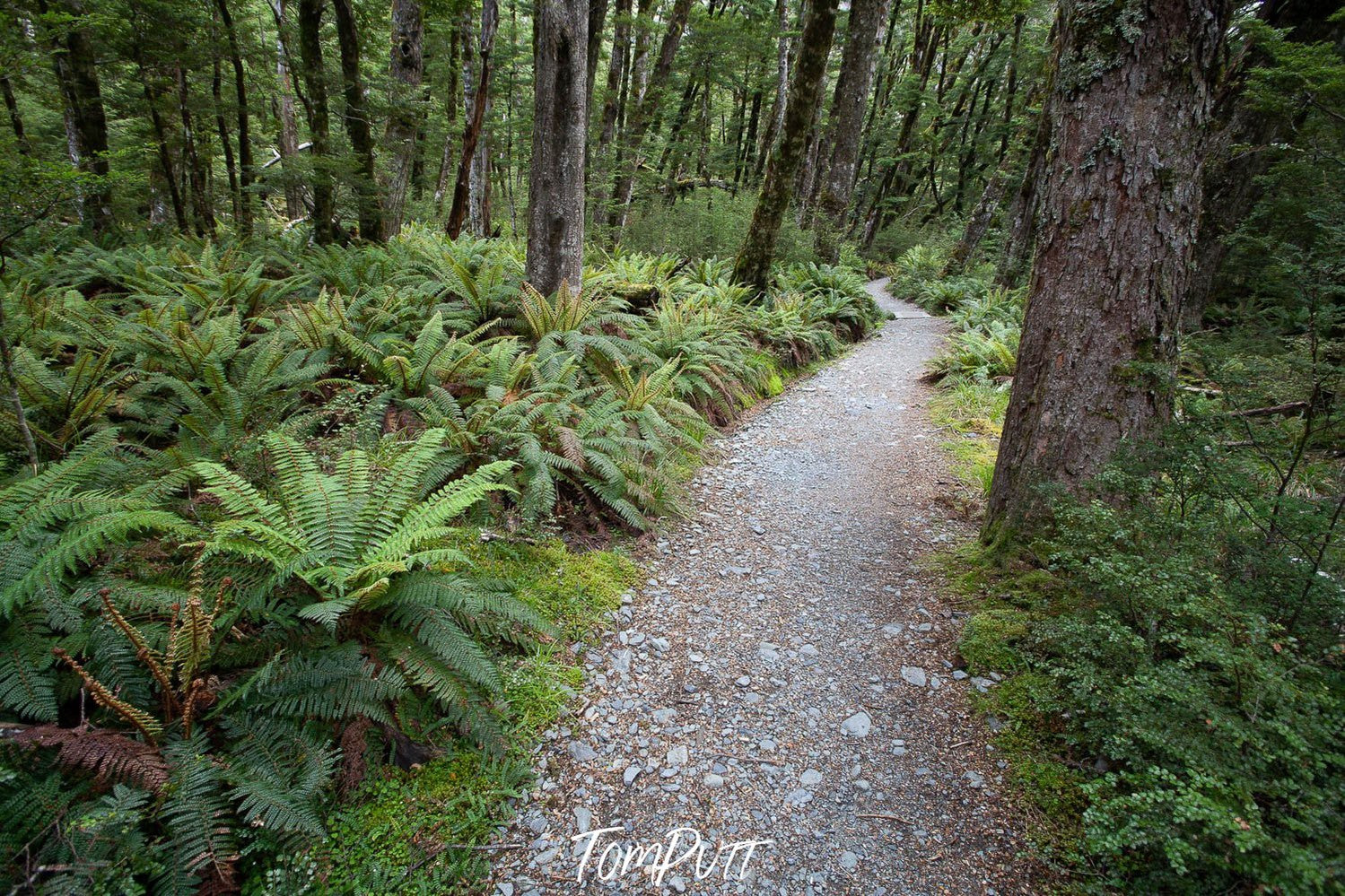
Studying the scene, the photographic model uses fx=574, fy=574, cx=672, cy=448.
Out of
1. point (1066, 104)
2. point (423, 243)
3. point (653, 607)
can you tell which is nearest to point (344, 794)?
point (653, 607)

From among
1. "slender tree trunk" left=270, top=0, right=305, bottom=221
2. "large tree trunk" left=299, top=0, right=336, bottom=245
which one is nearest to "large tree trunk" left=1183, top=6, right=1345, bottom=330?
"large tree trunk" left=299, top=0, right=336, bottom=245

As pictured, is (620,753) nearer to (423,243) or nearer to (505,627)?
(505,627)

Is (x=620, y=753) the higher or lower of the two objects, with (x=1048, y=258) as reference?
lower

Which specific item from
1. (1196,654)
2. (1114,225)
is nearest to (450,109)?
(1114,225)

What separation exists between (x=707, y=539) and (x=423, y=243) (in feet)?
25.8

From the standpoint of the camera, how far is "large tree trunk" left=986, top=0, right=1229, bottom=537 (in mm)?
3146

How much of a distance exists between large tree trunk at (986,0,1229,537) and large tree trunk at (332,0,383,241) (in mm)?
8145

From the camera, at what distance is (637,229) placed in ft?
44.1

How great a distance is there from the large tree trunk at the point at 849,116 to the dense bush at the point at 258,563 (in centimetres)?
966

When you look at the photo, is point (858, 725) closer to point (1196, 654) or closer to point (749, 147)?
point (1196, 654)

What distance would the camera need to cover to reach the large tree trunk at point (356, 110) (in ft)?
25.7

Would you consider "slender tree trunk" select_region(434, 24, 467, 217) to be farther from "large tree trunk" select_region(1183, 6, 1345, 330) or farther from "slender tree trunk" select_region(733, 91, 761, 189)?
"large tree trunk" select_region(1183, 6, 1345, 330)

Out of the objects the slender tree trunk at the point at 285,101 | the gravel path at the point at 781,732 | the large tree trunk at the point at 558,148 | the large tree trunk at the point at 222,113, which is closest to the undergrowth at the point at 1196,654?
the gravel path at the point at 781,732

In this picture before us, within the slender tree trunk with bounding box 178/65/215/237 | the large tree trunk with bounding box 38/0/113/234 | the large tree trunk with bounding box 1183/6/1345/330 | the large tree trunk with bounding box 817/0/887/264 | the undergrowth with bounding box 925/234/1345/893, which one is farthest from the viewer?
the large tree trunk with bounding box 817/0/887/264
